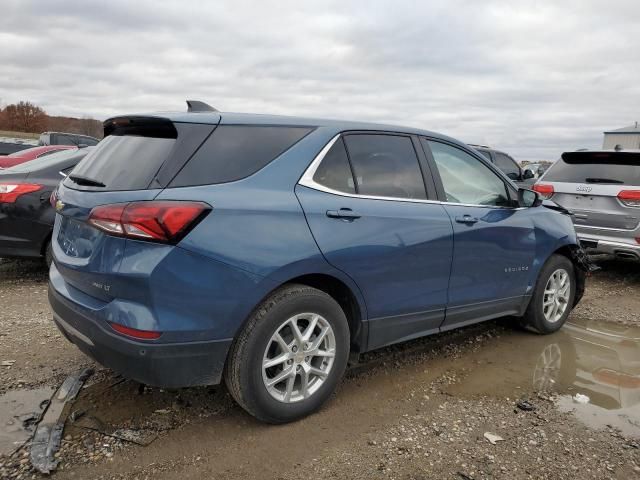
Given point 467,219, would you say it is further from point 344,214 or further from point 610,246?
point 610,246

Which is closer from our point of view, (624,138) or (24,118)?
(624,138)

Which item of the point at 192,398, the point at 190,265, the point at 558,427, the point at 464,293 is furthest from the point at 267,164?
the point at 558,427

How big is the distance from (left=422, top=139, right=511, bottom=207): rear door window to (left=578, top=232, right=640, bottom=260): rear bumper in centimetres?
294

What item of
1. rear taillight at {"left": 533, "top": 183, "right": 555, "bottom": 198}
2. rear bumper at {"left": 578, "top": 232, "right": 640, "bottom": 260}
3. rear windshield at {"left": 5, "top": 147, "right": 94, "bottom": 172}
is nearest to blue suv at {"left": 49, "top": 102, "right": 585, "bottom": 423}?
rear windshield at {"left": 5, "top": 147, "right": 94, "bottom": 172}

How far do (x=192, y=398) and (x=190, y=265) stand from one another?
3.90 ft

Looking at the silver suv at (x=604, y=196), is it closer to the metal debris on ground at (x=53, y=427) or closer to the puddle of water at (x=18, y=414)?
the metal debris on ground at (x=53, y=427)

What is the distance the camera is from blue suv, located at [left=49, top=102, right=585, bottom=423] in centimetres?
252

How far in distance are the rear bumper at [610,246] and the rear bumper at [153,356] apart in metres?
5.46

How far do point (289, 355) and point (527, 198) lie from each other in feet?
8.60

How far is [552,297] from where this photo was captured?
4758mm

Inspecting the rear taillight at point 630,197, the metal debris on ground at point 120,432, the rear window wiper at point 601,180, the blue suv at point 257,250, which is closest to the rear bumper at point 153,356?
the blue suv at point 257,250

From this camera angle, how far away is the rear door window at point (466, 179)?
3824mm

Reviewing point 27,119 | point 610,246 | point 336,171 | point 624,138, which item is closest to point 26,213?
point 336,171

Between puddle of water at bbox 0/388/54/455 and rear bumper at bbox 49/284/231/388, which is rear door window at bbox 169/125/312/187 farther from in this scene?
puddle of water at bbox 0/388/54/455
